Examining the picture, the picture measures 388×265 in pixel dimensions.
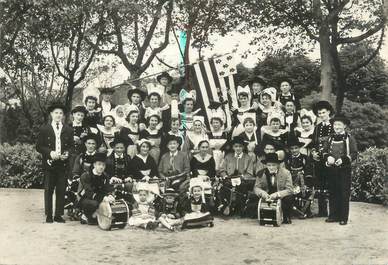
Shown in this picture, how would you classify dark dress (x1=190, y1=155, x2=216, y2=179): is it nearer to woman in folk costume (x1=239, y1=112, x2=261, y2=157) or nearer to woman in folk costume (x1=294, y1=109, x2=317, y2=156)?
woman in folk costume (x1=239, y1=112, x2=261, y2=157)

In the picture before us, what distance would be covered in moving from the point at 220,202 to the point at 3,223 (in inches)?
139

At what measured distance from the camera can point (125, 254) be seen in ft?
21.1

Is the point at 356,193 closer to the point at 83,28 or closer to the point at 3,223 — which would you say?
the point at 3,223

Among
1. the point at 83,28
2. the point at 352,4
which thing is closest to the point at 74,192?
the point at 83,28

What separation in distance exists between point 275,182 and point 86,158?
10.1 ft

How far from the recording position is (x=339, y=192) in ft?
27.4

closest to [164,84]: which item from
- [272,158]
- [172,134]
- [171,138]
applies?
[172,134]

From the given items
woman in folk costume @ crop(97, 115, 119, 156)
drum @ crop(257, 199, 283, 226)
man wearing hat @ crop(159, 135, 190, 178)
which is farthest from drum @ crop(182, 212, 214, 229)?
woman in folk costume @ crop(97, 115, 119, 156)

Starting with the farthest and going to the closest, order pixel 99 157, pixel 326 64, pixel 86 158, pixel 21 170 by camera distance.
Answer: pixel 326 64
pixel 21 170
pixel 86 158
pixel 99 157

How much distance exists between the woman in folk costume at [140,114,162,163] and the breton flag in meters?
1.26

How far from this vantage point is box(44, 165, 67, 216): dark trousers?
27.5 ft

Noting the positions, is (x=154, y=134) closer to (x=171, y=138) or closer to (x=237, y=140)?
(x=171, y=138)

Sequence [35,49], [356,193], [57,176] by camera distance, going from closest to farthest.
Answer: [57,176]
[356,193]
[35,49]

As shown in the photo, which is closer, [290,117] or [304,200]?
[304,200]
